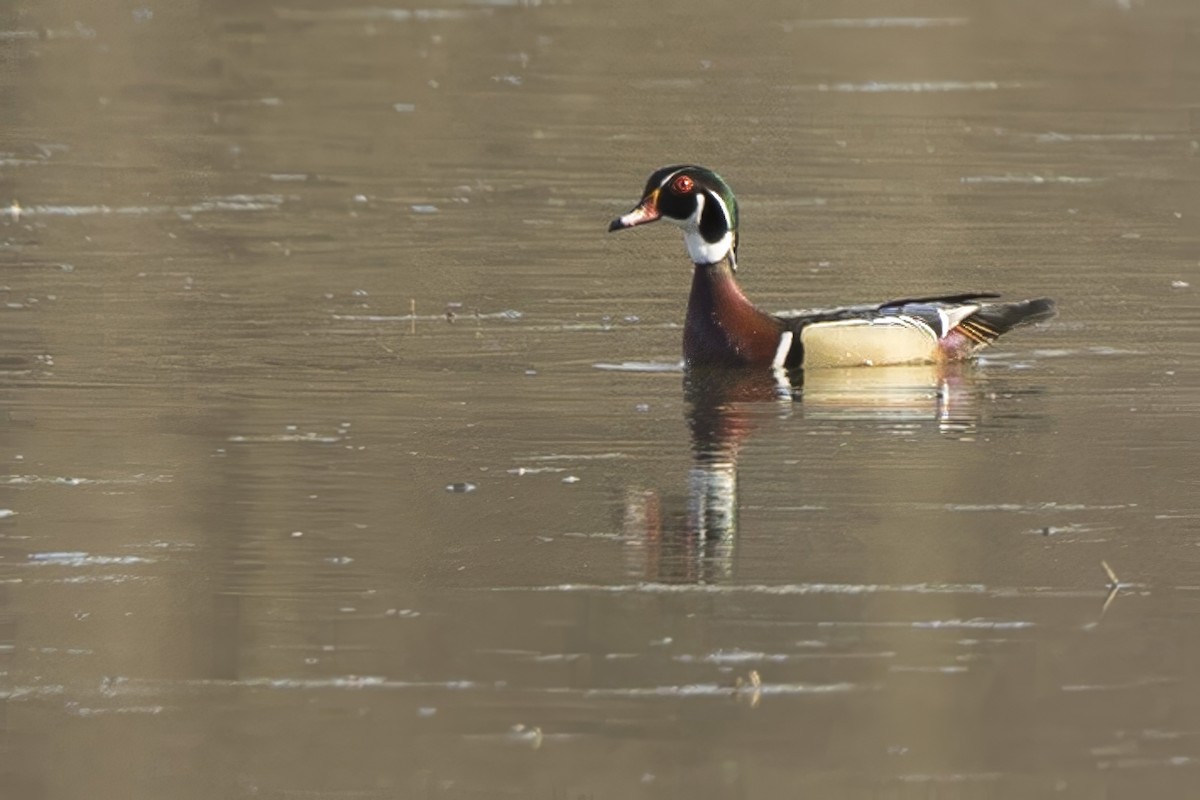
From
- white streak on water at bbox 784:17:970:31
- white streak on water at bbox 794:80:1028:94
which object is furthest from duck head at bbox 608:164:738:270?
white streak on water at bbox 784:17:970:31

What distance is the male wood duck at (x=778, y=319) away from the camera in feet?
40.1

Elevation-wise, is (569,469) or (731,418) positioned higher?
(731,418)

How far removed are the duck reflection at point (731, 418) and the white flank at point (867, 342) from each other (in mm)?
54

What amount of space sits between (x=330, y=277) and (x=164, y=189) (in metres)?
3.57

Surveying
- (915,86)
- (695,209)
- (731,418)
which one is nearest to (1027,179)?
(915,86)

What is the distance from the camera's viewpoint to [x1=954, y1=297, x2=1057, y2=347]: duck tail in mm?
12641

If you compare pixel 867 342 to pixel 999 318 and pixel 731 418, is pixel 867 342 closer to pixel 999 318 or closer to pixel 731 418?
pixel 999 318

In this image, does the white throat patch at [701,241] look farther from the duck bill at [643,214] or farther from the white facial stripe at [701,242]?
the duck bill at [643,214]

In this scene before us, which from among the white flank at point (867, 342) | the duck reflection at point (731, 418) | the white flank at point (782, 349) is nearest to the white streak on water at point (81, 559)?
the duck reflection at point (731, 418)

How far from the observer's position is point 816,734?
6621 millimetres

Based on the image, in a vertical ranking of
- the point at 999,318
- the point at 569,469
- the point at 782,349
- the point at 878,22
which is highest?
the point at 878,22

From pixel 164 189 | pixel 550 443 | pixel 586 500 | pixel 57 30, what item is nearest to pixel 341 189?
pixel 164 189

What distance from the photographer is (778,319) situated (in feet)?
40.4

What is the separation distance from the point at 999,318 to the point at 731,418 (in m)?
A: 2.18
